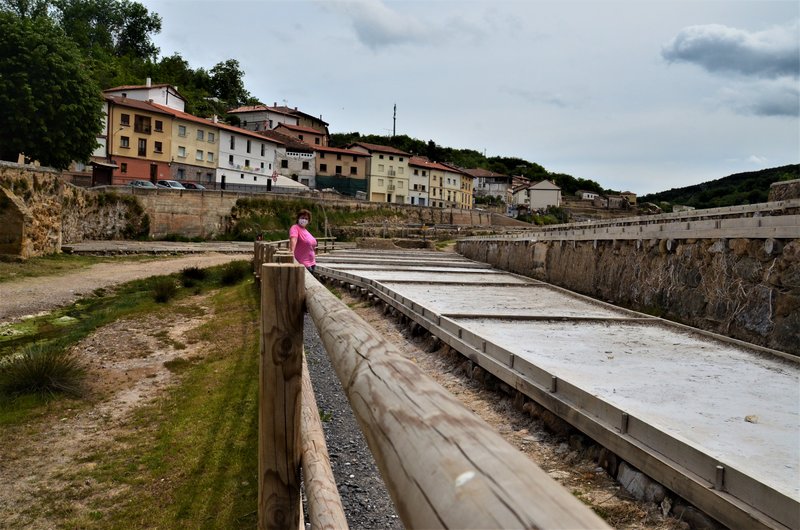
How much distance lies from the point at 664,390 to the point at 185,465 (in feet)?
14.4

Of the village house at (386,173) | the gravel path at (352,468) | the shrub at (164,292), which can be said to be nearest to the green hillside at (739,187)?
the village house at (386,173)

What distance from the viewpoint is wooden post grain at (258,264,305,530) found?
2.09 metres

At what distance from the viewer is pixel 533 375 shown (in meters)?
5.09

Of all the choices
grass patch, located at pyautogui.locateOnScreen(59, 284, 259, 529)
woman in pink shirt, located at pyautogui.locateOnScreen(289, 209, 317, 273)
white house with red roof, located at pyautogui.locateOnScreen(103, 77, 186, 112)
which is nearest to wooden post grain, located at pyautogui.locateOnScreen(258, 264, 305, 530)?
grass patch, located at pyautogui.locateOnScreen(59, 284, 259, 529)

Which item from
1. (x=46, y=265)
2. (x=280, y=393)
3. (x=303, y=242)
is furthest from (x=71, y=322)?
(x=280, y=393)

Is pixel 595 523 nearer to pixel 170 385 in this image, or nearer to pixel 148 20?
pixel 170 385

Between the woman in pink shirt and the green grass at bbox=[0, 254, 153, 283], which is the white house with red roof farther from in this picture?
the woman in pink shirt

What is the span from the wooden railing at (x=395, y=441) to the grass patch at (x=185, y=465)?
7.60ft

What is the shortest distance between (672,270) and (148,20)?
328 feet

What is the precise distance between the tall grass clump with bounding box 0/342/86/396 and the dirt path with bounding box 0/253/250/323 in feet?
21.5

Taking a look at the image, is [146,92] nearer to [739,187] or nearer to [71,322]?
[71,322]

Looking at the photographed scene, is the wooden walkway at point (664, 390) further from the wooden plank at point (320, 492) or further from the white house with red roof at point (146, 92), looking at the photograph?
the white house with red roof at point (146, 92)

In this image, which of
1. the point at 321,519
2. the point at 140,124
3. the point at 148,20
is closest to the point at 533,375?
the point at 321,519

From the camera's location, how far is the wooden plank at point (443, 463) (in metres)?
0.68
